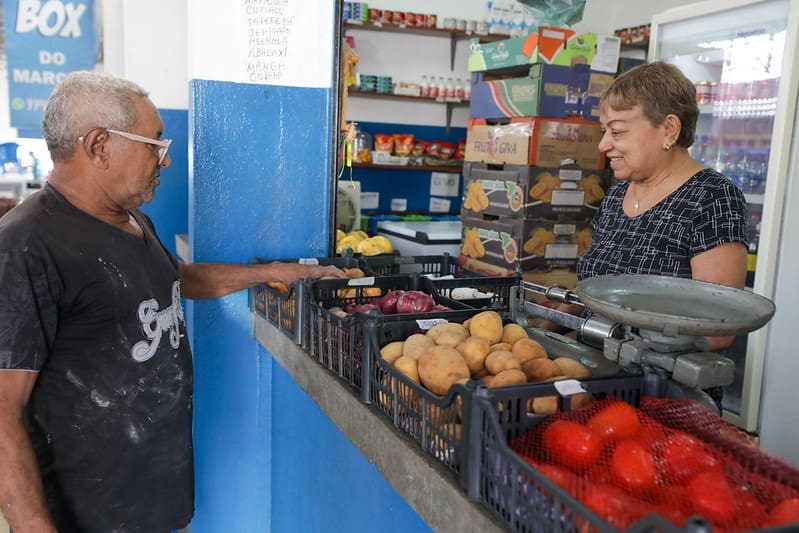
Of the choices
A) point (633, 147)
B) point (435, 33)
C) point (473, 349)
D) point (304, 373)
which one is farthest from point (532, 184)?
point (435, 33)

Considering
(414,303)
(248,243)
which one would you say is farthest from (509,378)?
(248,243)

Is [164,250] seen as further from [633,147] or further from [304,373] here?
[633,147]

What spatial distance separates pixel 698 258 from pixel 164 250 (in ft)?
4.82

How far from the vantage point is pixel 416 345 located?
4.58 ft

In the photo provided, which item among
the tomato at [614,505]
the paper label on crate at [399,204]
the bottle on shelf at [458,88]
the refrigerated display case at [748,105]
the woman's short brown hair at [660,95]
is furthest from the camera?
the paper label on crate at [399,204]

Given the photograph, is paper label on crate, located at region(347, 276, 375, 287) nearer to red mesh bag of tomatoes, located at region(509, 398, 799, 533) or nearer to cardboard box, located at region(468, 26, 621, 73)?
red mesh bag of tomatoes, located at region(509, 398, 799, 533)

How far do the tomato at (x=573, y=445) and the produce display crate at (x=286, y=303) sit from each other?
3.18 ft

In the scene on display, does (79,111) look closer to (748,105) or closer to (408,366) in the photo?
(408,366)

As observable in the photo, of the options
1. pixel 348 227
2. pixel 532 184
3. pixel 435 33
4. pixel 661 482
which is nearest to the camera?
pixel 661 482

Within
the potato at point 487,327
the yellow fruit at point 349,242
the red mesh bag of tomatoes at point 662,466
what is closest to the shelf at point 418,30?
the yellow fruit at point 349,242

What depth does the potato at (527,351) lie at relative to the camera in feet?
4.51

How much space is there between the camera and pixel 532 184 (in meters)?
3.79

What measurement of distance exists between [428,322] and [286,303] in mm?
585

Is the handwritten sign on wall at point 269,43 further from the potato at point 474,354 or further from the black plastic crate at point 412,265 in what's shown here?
the potato at point 474,354
